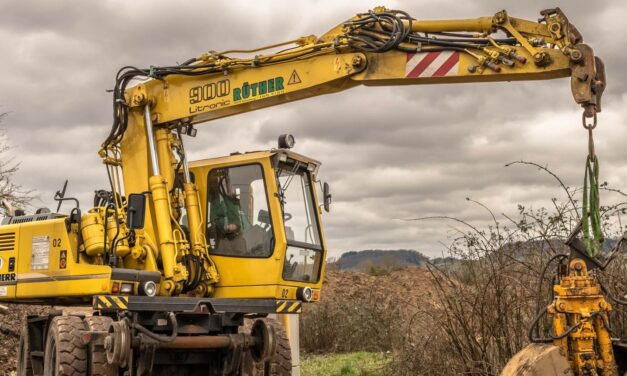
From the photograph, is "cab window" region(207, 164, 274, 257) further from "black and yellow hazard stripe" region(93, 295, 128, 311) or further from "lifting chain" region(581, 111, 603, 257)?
"lifting chain" region(581, 111, 603, 257)

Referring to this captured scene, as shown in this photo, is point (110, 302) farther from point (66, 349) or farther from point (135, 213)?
point (135, 213)

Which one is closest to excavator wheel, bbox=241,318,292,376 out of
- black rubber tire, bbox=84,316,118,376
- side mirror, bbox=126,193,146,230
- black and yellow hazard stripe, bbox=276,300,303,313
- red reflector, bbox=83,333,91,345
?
black and yellow hazard stripe, bbox=276,300,303,313

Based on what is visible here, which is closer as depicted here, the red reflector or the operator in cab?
the red reflector

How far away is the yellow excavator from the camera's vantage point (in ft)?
29.0

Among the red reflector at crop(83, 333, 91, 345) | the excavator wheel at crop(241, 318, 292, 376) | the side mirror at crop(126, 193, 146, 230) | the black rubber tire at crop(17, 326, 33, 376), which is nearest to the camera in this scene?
the red reflector at crop(83, 333, 91, 345)

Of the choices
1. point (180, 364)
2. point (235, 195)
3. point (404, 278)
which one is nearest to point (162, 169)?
point (235, 195)

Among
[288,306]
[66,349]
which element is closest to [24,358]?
[66,349]

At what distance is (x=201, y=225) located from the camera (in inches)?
403

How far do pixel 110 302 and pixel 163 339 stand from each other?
752mm

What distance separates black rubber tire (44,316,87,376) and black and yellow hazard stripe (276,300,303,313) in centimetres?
226

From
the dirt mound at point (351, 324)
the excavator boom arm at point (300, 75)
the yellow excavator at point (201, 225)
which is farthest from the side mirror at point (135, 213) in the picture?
the dirt mound at point (351, 324)

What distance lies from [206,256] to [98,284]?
136 cm

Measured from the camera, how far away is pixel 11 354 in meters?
13.9

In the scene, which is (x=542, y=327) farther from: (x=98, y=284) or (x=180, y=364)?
(x=98, y=284)
